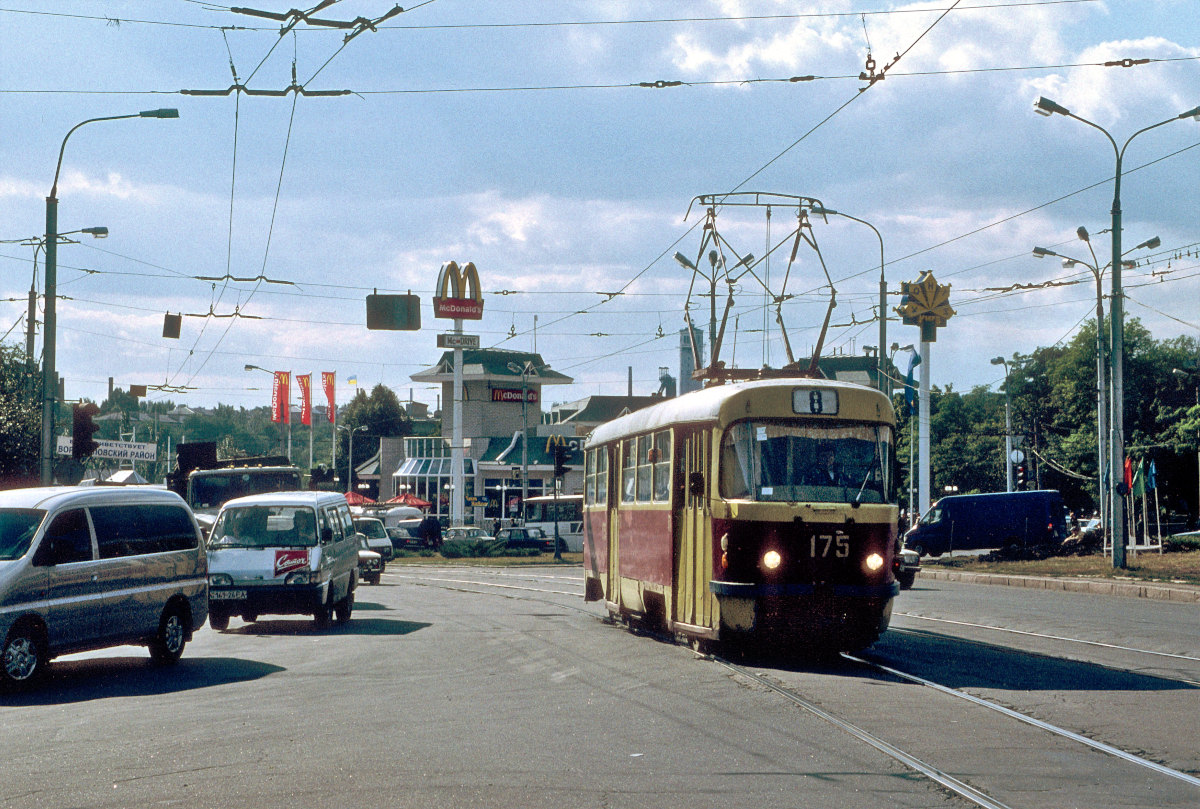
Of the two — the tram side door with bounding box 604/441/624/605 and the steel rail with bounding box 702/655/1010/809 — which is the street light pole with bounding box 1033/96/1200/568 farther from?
the steel rail with bounding box 702/655/1010/809

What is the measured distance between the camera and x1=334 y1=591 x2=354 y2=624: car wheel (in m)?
19.6

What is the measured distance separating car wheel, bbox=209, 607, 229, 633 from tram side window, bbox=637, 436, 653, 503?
6.34 meters

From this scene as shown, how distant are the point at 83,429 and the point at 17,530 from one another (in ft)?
44.1

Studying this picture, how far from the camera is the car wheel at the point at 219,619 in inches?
720

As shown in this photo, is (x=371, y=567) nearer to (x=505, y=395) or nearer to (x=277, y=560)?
(x=277, y=560)

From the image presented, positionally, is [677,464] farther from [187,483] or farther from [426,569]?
[426,569]

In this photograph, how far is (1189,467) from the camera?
66.4 m

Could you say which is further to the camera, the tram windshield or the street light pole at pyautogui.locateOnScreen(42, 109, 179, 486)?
the street light pole at pyautogui.locateOnScreen(42, 109, 179, 486)

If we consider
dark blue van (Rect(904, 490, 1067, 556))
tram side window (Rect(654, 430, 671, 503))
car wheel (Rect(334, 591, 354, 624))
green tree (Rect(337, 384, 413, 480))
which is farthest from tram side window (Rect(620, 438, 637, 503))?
green tree (Rect(337, 384, 413, 480))

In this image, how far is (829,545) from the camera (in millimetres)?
12508

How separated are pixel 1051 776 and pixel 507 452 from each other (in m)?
77.3

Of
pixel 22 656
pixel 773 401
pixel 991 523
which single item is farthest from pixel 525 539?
pixel 22 656

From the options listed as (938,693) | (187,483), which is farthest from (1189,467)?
(938,693)

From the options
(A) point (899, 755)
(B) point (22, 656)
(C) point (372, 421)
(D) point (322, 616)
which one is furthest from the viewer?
(C) point (372, 421)
